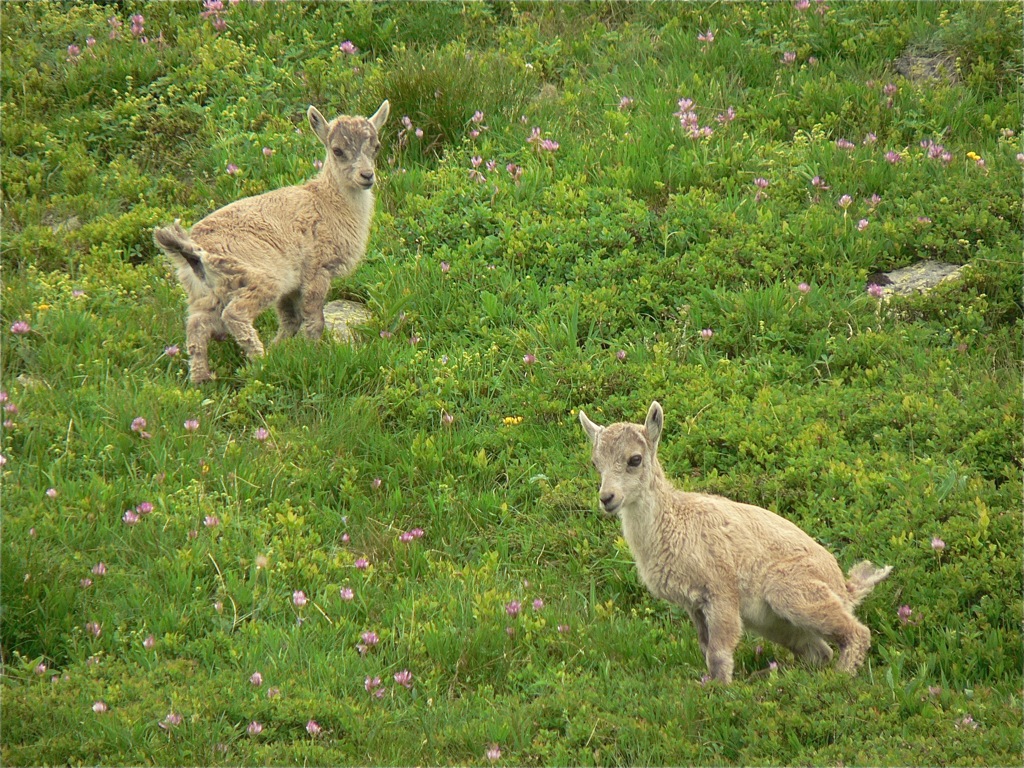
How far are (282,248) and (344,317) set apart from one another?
101cm

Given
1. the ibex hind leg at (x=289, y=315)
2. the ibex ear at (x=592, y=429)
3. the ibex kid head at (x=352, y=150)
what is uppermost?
the ibex kid head at (x=352, y=150)

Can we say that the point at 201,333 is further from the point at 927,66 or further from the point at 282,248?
the point at 927,66

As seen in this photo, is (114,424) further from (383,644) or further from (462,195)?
(462,195)

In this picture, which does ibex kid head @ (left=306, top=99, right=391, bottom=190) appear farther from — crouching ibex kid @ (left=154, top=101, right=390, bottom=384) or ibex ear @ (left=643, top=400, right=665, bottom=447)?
ibex ear @ (left=643, top=400, right=665, bottom=447)

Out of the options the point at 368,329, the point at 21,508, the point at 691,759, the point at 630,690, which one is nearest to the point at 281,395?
the point at 368,329

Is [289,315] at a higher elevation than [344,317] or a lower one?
higher

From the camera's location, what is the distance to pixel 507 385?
1053 centimetres

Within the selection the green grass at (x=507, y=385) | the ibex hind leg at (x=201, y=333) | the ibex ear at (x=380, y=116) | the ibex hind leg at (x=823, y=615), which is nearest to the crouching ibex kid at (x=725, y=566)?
the ibex hind leg at (x=823, y=615)

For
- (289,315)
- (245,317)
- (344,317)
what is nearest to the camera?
(245,317)

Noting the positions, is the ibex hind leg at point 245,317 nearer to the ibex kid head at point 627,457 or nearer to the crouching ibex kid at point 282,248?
the crouching ibex kid at point 282,248

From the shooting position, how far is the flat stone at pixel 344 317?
36.3 feet

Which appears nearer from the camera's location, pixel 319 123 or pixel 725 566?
pixel 725 566

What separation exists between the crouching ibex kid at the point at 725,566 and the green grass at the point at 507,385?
0.28 meters

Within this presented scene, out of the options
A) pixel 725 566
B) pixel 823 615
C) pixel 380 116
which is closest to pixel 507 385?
pixel 380 116
